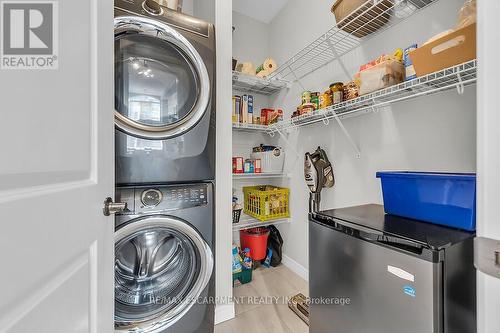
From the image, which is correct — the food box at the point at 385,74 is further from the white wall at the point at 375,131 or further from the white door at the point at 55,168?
the white door at the point at 55,168

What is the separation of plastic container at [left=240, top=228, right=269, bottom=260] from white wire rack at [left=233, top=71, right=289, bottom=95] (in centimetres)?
157

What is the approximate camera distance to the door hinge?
1.42 ft

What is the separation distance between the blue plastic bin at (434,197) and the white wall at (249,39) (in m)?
2.04

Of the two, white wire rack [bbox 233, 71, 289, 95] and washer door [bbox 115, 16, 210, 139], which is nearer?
washer door [bbox 115, 16, 210, 139]

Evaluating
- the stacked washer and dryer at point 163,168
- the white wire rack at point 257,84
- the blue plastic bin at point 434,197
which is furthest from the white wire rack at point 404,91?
the stacked washer and dryer at point 163,168

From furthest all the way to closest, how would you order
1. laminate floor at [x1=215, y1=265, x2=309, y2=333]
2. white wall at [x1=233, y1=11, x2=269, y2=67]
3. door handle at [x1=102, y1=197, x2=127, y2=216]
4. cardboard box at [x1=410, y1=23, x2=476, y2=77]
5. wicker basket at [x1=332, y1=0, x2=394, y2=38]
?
white wall at [x1=233, y1=11, x2=269, y2=67]
laminate floor at [x1=215, y1=265, x2=309, y2=333]
wicker basket at [x1=332, y1=0, x2=394, y2=38]
cardboard box at [x1=410, y1=23, x2=476, y2=77]
door handle at [x1=102, y1=197, x2=127, y2=216]

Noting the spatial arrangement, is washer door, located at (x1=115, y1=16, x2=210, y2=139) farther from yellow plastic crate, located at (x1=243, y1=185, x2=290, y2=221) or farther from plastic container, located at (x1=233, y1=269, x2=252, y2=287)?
plastic container, located at (x1=233, y1=269, x2=252, y2=287)

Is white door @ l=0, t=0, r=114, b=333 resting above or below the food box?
below

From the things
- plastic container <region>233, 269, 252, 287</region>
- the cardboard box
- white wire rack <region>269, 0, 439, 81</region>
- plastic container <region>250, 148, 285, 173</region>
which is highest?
white wire rack <region>269, 0, 439, 81</region>

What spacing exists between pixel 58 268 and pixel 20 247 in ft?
0.42

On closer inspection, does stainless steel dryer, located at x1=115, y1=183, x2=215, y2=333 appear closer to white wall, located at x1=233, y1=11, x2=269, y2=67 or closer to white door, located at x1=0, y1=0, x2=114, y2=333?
white door, located at x1=0, y1=0, x2=114, y2=333

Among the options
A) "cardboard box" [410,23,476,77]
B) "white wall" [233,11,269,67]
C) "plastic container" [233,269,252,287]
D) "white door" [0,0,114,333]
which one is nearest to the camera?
"white door" [0,0,114,333]

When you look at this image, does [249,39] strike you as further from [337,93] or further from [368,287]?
[368,287]

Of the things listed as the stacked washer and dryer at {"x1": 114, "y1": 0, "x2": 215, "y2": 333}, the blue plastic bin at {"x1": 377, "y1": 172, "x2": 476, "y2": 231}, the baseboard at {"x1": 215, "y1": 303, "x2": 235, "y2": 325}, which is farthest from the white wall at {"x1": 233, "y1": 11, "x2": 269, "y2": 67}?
the baseboard at {"x1": 215, "y1": 303, "x2": 235, "y2": 325}
